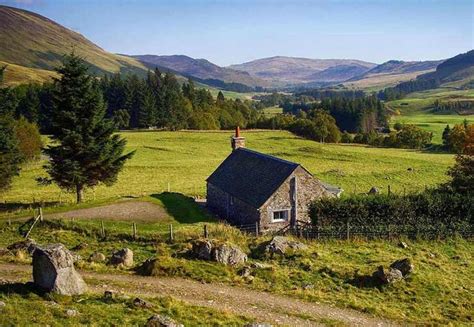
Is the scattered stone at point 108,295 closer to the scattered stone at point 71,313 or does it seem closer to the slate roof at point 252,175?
the scattered stone at point 71,313

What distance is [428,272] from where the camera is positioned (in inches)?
1072

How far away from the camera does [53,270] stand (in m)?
18.8

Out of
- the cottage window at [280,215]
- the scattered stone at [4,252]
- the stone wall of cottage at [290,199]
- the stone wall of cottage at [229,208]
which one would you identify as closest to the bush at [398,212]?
the stone wall of cottage at [290,199]

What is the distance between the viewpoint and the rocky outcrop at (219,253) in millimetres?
26483

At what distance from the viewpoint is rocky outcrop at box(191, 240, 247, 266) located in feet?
86.9

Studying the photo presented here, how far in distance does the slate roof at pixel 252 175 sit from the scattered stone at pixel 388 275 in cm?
1282

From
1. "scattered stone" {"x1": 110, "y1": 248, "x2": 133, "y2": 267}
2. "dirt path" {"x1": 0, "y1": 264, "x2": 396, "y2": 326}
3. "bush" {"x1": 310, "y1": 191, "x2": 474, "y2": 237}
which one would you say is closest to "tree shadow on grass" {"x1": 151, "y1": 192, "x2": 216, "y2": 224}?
"bush" {"x1": 310, "y1": 191, "x2": 474, "y2": 237}

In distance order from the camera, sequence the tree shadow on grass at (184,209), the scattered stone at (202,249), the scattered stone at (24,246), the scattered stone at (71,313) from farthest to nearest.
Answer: the tree shadow on grass at (184,209) → the scattered stone at (24,246) → the scattered stone at (202,249) → the scattered stone at (71,313)

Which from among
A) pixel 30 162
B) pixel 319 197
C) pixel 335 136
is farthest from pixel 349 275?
pixel 335 136

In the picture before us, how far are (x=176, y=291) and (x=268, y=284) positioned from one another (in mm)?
4853

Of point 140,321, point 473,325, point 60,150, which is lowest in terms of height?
point 473,325

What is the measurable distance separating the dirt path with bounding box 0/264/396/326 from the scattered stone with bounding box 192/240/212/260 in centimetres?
300

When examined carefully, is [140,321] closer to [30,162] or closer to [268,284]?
[268,284]

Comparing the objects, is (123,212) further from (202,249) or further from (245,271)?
(245,271)
